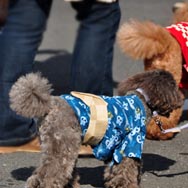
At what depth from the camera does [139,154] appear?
14.5 feet

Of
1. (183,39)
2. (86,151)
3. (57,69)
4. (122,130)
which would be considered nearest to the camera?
(122,130)

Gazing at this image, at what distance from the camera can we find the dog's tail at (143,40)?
5652 millimetres

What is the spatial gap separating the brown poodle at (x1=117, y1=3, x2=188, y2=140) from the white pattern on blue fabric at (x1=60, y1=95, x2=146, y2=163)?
1.23m

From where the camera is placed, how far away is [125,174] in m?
4.43

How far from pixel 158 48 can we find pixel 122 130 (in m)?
1.45

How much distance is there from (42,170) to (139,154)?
58 centimetres

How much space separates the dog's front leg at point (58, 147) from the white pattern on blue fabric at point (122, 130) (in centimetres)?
15

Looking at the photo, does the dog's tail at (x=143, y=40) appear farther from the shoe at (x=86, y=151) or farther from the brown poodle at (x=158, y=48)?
the shoe at (x=86, y=151)

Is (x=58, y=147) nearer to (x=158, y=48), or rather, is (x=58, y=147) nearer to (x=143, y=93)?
(x=143, y=93)

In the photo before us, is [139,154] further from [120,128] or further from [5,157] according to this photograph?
[5,157]

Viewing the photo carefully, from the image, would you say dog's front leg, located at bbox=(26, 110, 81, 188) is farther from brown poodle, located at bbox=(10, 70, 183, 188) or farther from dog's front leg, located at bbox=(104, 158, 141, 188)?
dog's front leg, located at bbox=(104, 158, 141, 188)

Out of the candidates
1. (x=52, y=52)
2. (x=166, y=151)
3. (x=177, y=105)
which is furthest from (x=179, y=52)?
(x=52, y=52)

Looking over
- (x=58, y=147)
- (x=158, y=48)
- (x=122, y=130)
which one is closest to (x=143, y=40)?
(x=158, y=48)

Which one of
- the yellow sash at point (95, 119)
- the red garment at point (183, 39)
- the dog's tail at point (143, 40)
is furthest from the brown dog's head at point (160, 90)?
the red garment at point (183, 39)
